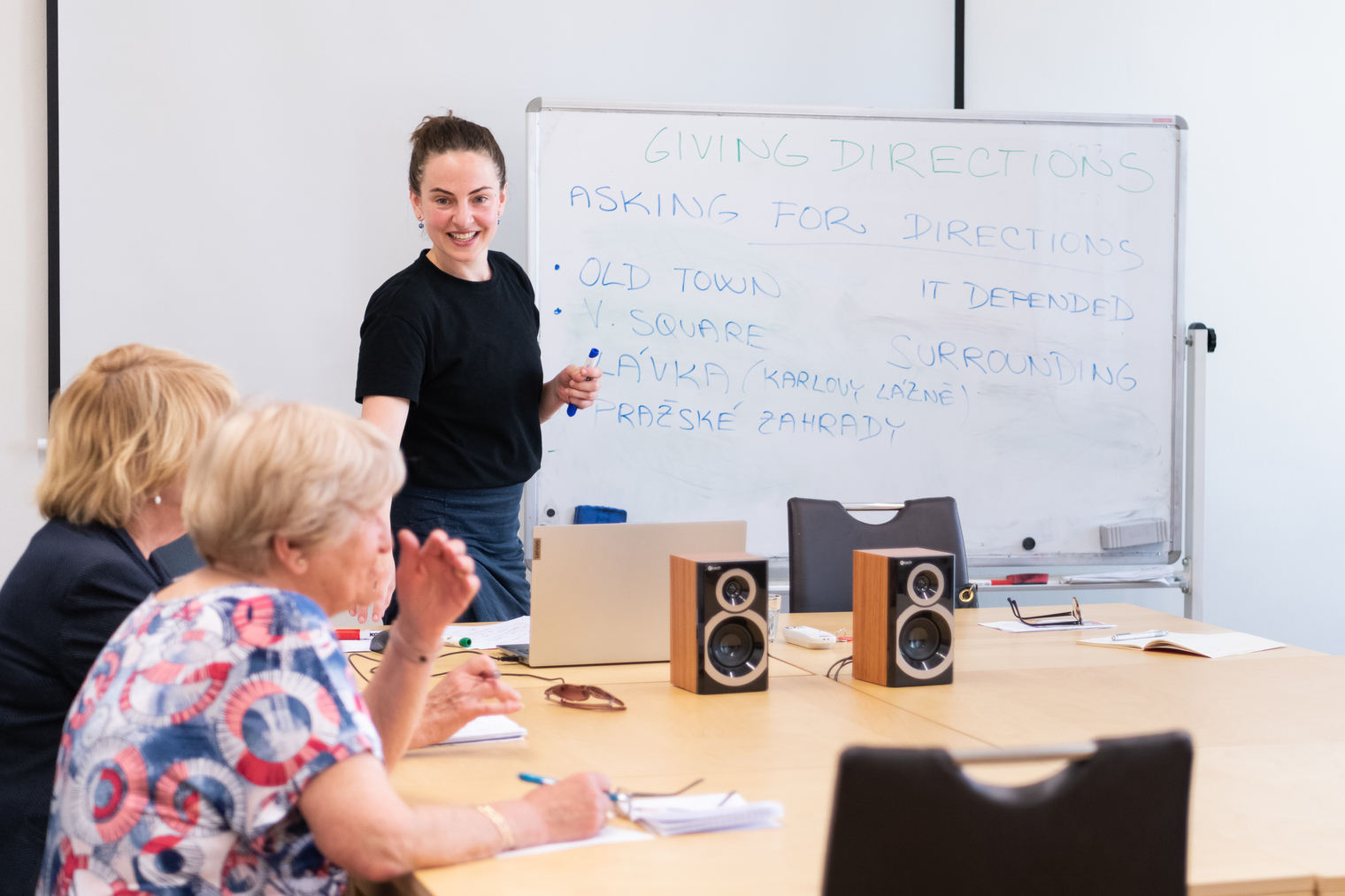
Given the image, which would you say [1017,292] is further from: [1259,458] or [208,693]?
[208,693]

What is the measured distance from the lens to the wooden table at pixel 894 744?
Answer: 3.76ft

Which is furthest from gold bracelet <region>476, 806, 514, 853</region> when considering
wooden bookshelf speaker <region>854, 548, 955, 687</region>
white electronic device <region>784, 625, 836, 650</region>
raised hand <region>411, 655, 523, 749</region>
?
white electronic device <region>784, 625, 836, 650</region>

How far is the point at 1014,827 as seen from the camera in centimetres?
93

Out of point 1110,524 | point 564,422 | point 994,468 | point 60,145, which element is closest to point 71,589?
point 564,422

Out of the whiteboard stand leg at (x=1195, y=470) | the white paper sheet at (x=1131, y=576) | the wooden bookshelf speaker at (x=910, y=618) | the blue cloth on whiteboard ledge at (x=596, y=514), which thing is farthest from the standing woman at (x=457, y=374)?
the whiteboard stand leg at (x=1195, y=470)

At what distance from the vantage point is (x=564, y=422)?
3.44m

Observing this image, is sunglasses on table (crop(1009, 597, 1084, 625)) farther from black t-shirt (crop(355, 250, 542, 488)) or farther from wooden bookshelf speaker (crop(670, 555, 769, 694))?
black t-shirt (crop(355, 250, 542, 488))

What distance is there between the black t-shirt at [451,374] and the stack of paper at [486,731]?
0.93 meters

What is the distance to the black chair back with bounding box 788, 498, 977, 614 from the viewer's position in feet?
9.20

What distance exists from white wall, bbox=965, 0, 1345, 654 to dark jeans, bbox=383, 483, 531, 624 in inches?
99.1

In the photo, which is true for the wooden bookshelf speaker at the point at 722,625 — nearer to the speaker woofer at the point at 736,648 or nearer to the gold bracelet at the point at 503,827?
the speaker woofer at the point at 736,648

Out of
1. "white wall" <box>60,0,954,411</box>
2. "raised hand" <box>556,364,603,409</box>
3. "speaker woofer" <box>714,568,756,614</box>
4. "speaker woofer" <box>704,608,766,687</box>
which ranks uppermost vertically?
"white wall" <box>60,0,954,411</box>

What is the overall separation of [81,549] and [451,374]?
1.17 meters

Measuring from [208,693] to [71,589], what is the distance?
0.48 meters
